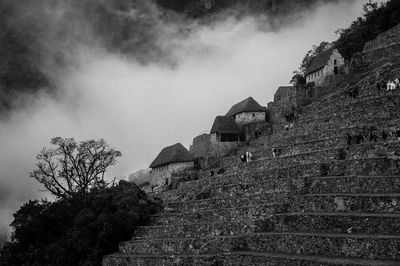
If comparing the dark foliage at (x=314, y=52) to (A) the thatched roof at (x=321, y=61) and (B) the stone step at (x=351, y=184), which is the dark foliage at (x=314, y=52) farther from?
(B) the stone step at (x=351, y=184)

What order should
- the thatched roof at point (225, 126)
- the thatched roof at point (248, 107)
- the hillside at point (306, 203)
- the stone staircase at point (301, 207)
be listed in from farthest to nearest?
the thatched roof at point (248, 107), the thatched roof at point (225, 126), the hillside at point (306, 203), the stone staircase at point (301, 207)

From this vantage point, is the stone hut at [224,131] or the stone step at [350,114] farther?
the stone hut at [224,131]

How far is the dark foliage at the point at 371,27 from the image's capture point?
4491 cm

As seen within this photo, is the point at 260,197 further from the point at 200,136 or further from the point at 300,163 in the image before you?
the point at 200,136

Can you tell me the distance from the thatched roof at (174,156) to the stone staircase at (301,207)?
12116 mm

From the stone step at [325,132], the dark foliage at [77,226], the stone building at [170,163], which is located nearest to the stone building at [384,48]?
the stone step at [325,132]

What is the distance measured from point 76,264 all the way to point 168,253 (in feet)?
25.4

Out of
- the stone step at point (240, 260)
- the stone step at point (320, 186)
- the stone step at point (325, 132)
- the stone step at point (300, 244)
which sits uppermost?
the stone step at point (325, 132)

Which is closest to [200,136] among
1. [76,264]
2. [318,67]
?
[318,67]

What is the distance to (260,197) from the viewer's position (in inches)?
817

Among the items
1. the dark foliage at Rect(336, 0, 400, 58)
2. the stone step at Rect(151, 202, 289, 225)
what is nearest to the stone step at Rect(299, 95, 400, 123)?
the stone step at Rect(151, 202, 289, 225)

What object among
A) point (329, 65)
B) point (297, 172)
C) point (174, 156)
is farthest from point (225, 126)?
point (297, 172)

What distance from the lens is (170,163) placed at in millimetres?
43469

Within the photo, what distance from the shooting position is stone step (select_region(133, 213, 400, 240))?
1352 cm
